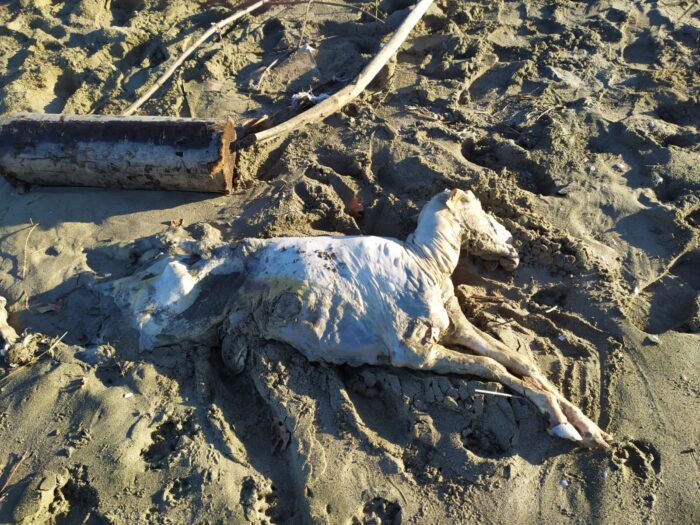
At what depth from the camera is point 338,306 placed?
11.1 feet

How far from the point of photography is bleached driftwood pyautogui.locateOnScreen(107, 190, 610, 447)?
3.37 metres

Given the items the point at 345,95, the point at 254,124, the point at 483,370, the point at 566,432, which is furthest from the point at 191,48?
the point at 566,432

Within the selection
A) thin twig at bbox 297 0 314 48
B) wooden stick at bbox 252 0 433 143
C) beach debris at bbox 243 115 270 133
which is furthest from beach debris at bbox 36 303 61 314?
thin twig at bbox 297 0 314 48

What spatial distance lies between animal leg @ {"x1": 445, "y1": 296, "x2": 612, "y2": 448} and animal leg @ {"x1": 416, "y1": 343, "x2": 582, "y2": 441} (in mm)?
46

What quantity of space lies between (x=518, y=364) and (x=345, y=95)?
2938mm

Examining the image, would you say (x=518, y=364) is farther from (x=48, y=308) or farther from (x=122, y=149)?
(x=122, y=149)

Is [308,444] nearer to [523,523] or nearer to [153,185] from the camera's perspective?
[523,523]

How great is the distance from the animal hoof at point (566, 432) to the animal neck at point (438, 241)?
3.74 feet

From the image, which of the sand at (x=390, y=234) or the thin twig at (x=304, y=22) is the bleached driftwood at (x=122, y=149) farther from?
the thin twig at (x=304, y=22)

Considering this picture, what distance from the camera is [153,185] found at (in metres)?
4.41

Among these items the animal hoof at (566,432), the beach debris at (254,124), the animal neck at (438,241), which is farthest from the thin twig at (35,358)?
the animal hoof at (566,432)

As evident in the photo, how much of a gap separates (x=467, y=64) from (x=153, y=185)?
3318mm

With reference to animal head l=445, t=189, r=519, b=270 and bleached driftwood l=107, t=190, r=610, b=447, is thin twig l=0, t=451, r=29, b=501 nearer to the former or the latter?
bleached driftwood l=107, t=190, r=610, b=447

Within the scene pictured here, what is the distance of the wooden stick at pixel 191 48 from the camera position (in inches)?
199
